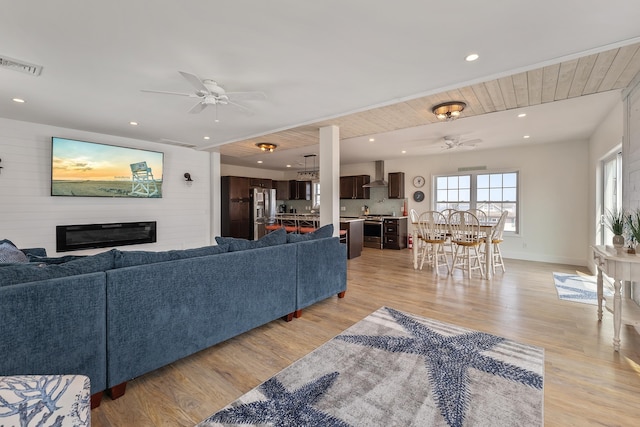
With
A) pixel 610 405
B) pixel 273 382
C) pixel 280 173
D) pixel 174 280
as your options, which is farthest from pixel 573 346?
pixel 280 173

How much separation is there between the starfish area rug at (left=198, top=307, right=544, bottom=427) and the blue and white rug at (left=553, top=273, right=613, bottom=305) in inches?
76.2

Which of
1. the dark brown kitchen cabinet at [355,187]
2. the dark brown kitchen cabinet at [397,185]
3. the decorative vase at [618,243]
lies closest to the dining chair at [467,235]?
the decorative vase at [618,243]

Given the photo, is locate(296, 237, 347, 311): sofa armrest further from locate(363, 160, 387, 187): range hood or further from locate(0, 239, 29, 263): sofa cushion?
locate(363, 160, 387, 187): range hood

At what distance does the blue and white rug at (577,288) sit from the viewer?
3547mm

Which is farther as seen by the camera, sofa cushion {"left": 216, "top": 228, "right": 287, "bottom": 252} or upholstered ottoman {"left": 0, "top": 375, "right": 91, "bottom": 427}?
sofa cushion {"left": 216, "top": 228, "right": 287, "bottom": 252}

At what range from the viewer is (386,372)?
6.59ft

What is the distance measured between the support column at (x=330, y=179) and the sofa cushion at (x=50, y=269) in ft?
9.70

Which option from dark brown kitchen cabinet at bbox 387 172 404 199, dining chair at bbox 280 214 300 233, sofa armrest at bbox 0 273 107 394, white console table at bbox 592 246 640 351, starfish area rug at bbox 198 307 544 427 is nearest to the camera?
sofa armrest at bbox 0 273 107 394

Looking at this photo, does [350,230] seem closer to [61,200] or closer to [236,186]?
[236,186]

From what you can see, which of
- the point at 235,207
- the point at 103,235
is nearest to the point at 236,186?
the point at 235,207

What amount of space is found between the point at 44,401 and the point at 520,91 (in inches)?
170

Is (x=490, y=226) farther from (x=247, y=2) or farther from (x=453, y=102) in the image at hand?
(x=247, y=2)

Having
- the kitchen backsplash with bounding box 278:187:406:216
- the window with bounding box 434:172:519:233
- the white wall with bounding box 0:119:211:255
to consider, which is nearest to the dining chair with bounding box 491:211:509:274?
the window with bounding box 434:172:519:233

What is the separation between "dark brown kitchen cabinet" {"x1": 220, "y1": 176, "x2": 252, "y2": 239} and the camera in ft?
26.9
